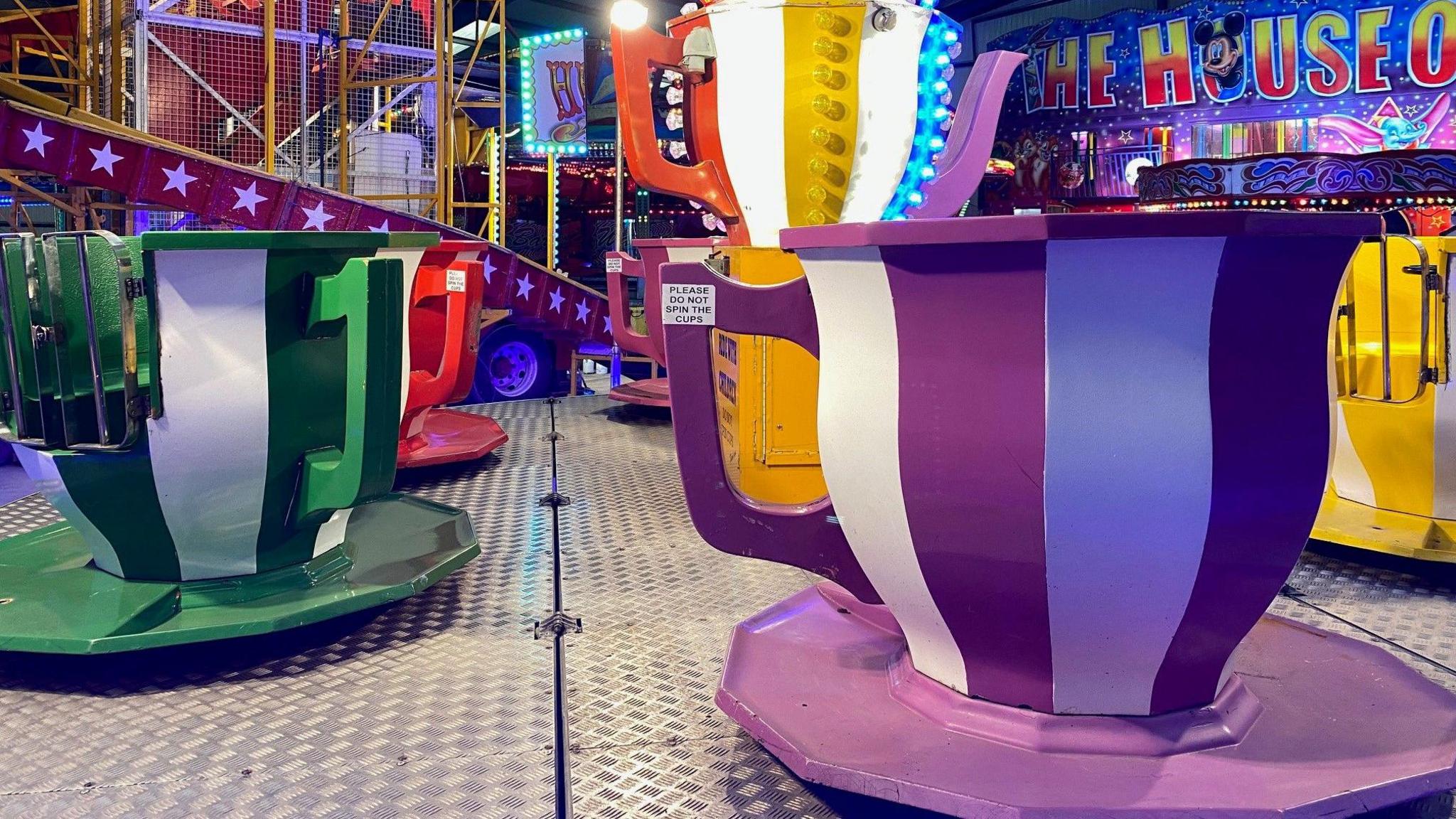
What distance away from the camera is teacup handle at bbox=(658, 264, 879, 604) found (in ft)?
3.39

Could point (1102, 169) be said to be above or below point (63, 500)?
above

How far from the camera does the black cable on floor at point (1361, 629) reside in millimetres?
1234

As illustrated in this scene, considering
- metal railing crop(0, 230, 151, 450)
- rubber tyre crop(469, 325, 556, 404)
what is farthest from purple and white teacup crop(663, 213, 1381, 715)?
rubber tyre crop(469, 325, 556, 404)

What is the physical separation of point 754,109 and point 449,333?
0.77 m

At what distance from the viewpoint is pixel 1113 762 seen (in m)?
0.87

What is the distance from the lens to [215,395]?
1280 millimetres

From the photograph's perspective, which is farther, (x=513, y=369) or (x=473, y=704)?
(x=513, y=369)

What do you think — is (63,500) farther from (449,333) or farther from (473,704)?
(449,333)

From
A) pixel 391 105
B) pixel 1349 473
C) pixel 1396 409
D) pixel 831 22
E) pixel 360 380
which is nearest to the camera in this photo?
pixel 360 380

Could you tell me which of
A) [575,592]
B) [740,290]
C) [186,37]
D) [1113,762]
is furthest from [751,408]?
[186,37]

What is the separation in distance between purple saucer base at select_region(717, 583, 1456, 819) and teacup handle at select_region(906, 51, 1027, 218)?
154 cm

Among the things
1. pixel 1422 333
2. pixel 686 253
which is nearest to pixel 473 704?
pixel 1422 333

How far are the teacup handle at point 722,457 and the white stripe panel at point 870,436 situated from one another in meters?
0.04

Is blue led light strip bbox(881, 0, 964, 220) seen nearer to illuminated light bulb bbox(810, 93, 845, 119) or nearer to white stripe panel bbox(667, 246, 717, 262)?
illuminated light bulb bbox(810, 93, 845, 119)
